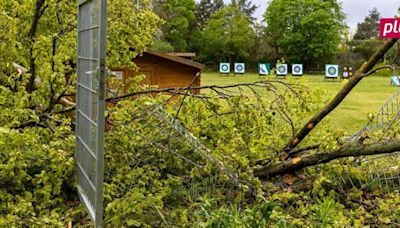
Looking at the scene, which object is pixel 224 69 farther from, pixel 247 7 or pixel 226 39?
pixel 247 7

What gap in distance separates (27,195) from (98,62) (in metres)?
0.85

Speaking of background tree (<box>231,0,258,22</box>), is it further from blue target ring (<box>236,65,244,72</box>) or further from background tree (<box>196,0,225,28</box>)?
blue target ring (<box>236,65,244,72</box>)

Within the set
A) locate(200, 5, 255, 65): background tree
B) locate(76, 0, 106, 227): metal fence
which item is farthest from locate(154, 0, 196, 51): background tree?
locate(76, 0, 106, 227): metal fence

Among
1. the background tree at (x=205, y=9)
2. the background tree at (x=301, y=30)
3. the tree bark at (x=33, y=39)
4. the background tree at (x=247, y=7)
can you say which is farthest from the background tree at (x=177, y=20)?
the tree bark at (x=33, y=39)

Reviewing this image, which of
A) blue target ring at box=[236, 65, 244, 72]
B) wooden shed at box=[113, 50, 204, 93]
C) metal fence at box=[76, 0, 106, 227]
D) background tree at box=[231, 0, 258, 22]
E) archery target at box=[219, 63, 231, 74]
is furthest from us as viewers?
background tree at box=[231, 0, 258, 22]

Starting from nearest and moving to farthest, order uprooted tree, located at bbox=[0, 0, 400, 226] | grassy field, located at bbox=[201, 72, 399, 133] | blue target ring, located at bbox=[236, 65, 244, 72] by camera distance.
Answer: uprooted tree, located at bbox=[0, 0, 400, 226] < grassy field, located at bbox=[201, 72, 399, 133] < blue target ring, located at bbox=[236, 65, 244, 72]

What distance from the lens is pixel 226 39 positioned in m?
22.7

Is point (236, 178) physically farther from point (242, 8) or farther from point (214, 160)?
point (242, 8)

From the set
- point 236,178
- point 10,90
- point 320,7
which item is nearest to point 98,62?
point 236,178

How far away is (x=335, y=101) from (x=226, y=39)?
2020 centimetres

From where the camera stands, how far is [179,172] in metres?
2.54

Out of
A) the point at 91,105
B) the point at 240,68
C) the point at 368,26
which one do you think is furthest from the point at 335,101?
the point at 368,26
